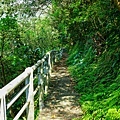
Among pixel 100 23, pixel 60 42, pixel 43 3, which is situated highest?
pixel 43 3

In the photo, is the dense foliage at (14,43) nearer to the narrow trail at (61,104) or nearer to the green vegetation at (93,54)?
the green vegetation at (93,54)

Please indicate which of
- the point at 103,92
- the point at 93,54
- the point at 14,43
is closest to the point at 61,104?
the point at 103,92

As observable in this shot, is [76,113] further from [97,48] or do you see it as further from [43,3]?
[43,3]

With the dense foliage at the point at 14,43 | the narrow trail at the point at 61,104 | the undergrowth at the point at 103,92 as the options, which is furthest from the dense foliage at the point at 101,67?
the dense foliage at the point at 14,43

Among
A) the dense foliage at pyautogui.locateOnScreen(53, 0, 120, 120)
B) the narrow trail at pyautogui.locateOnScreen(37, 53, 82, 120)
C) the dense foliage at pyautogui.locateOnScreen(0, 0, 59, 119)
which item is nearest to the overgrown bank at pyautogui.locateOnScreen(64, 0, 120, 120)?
the dense foliage at pyautogui.locateOnScreen(53, 0, 120, 120)

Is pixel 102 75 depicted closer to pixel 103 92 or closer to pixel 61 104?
pixel 103 92

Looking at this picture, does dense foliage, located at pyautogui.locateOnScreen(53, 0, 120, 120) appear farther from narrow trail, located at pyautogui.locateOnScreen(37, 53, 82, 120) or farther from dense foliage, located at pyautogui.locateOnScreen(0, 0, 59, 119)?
dense foliage, located at pyautogui.locateOnScreen(0, 0, 59, 119)

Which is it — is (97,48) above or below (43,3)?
below

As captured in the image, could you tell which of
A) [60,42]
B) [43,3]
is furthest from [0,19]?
[60,42]

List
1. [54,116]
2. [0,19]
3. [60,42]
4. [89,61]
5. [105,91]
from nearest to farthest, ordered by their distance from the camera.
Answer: [54,116]
[105,91]
[0,19]
[89,61]
[60,42]

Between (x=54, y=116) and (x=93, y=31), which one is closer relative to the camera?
(x=54, y=116)

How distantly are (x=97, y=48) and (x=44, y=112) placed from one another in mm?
7838

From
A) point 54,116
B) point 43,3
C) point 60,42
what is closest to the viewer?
point 54,116

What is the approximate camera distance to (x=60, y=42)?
3462 cm
